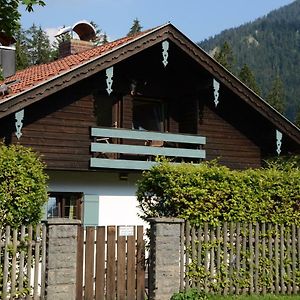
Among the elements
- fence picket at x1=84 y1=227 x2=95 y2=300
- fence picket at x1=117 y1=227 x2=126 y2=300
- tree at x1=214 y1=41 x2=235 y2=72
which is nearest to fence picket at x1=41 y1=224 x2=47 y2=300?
fence picket at x1=84 y1=227 x2=95 y2=300

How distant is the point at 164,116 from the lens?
18391 millimetres

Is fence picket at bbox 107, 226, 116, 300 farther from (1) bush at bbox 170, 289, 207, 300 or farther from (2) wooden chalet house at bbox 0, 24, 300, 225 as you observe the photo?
(2) wooden chalet house at bbox 0, 24, 300, 225

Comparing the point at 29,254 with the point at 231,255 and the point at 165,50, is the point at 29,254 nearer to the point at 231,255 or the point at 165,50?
the point at 231,255

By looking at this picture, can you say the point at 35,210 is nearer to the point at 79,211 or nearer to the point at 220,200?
the point at 220,200

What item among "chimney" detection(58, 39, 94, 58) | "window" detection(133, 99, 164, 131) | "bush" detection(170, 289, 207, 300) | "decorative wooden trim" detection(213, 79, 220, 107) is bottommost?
"bush" detection(170, 289, 207, 300)

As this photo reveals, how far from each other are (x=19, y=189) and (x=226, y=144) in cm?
1012

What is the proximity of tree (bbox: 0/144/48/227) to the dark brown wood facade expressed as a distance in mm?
5394

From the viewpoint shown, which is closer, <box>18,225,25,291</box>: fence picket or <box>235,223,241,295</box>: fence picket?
<box>18,225,25,291</box>: fence picket

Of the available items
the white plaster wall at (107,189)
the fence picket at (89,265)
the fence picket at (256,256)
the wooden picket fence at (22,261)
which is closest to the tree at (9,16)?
the wooden picket fence at (22,261)

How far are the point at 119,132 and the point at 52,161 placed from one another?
1972mm

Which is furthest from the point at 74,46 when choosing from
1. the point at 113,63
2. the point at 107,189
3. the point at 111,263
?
the point at 111,263

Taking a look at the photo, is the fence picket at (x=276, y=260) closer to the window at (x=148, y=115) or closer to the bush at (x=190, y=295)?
the bush at (x=190, y=295)

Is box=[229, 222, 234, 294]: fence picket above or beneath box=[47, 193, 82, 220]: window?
beneath

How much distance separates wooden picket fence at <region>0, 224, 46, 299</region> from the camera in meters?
8.91
